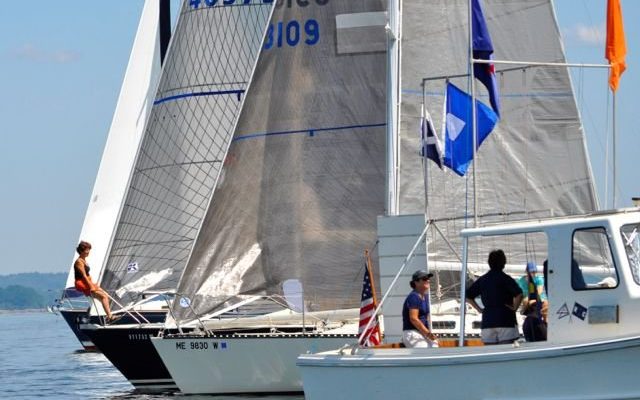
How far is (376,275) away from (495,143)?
113 inches

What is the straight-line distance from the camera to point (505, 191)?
25062mm

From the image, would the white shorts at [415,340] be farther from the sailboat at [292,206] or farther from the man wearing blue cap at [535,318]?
the sailboat at [292,206]

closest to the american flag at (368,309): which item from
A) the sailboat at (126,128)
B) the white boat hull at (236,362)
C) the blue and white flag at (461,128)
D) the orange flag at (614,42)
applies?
the blue and white flag at (461,128)

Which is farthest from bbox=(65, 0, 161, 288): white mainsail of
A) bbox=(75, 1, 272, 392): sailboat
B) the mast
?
the mast

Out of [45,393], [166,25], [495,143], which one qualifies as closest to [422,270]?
[495,143]

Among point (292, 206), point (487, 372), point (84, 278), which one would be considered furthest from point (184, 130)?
point (487, 372)

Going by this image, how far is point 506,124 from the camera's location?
2536cm

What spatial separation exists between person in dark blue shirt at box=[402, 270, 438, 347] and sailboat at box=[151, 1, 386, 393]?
6495mm

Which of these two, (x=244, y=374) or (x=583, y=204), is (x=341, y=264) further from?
(x=583, y=204)

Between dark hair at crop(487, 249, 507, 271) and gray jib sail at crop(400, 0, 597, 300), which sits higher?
gray jib sail at crop(400, 0, 597, 300)

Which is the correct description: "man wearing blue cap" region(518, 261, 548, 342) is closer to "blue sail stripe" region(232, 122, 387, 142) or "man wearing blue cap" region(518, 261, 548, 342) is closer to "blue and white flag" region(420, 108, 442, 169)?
"blue and white flag" region(420, 108, 442, 169)

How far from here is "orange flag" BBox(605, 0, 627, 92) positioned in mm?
17831

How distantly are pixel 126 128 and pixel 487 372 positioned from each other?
26.1 m

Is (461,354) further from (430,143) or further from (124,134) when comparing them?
(124,134)
